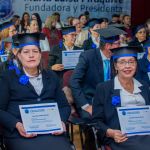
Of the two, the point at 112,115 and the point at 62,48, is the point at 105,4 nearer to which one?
the point at 62,48

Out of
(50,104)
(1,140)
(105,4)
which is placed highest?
(105,4)

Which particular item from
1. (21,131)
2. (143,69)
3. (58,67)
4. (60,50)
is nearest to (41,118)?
(21,131)

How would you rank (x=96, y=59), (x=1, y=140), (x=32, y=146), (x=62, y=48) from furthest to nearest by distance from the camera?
(x=62, y=48) → (x=96, y=59) → (x=1, y=140) → (x=32, y=146)

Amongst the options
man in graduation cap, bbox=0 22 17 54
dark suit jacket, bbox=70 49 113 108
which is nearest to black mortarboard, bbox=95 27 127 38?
dark suit jacket, bbox=70 49 113 108

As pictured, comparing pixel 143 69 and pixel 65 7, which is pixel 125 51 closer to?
pixel 143 69

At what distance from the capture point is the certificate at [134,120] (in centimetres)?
369

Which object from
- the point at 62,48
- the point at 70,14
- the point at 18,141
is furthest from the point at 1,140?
the point at 70,14

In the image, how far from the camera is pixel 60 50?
6.24 meters

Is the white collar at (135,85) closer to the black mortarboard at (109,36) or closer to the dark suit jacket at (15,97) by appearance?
the dark suit jacket at (15,97)

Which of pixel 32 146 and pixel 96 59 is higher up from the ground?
pixel 96 59

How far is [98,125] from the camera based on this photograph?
3787 mm

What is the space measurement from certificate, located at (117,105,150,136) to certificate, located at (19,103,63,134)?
0.55 meters

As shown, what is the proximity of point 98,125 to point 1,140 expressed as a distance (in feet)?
2.92

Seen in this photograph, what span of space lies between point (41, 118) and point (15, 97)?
337mm
